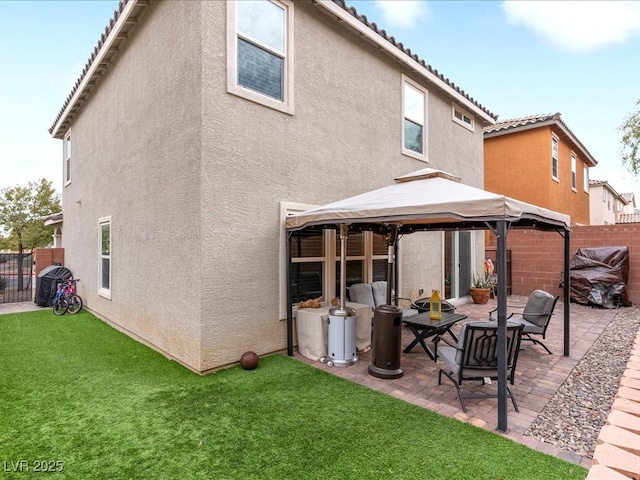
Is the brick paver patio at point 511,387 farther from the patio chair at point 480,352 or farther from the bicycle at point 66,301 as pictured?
the bicycle at point 66,301

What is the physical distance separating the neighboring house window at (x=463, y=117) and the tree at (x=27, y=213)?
2298cm

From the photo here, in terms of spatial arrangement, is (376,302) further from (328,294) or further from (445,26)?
(445,26)

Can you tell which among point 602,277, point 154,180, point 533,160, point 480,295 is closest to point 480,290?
point 480,295

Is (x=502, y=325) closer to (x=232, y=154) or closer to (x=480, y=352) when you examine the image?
(x=480, y=352)

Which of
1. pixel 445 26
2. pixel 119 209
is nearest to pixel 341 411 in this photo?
pixel 119 209

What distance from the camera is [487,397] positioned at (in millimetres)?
4207

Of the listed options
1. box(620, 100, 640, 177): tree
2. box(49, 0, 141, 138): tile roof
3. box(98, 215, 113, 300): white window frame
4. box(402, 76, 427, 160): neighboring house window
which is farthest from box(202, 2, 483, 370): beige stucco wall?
box(620, 100, 640, 177): tree

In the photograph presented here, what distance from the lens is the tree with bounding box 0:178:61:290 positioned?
20969 mm

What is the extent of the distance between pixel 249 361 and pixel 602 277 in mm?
11117

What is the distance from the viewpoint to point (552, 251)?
1252 cm

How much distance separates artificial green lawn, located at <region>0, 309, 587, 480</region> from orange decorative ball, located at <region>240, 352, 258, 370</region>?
11 centimetres

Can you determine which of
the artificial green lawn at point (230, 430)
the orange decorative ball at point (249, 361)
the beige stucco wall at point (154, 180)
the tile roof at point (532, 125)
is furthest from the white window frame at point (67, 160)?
the tile roof at point (532, 125)

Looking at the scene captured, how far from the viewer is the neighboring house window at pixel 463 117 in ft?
37.4

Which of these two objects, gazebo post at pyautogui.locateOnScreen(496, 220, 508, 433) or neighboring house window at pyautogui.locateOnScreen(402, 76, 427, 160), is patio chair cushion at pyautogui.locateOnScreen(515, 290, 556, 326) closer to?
gazebo post at pyautogui.locateOnScreen(496, 220, 508, 433)
